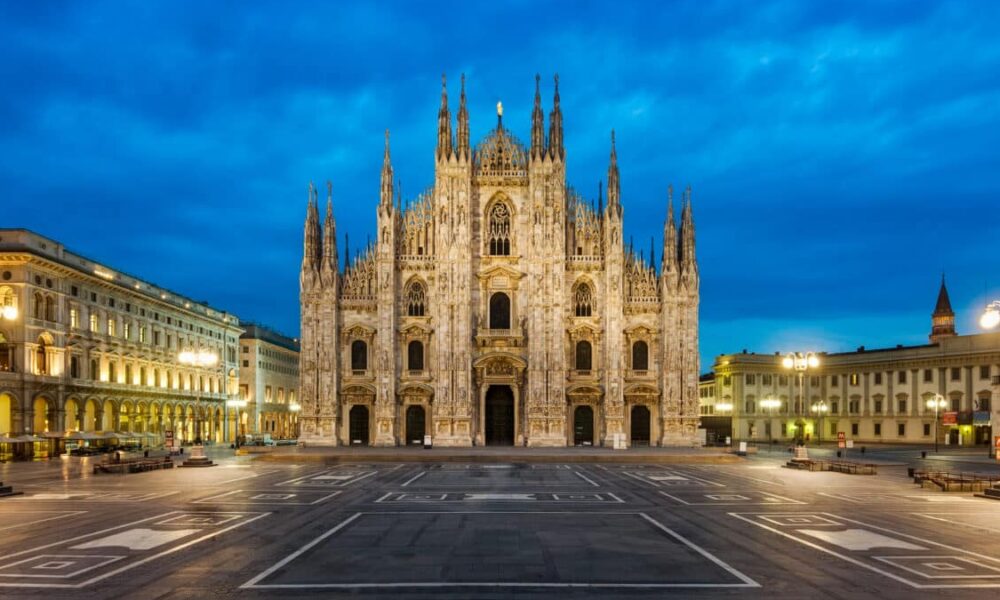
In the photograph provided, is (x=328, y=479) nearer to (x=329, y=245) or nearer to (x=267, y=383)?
(x=329, y=245)

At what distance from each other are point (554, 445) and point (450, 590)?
53.3 metres

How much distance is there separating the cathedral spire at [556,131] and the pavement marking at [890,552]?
48276mm

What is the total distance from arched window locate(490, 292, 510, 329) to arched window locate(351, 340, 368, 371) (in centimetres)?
1090

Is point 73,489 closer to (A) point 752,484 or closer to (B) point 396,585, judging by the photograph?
(B) point 396,585

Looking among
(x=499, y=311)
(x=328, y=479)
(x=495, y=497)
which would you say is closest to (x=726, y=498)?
(x=495, y=497)

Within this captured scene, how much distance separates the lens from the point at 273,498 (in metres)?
32.5

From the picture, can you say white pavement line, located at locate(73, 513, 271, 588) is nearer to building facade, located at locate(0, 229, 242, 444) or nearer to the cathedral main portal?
building facade, located at locate(0, 229, 242, 444)

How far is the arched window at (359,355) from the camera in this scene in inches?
2805

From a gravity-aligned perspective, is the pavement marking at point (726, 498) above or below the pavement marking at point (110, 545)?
below

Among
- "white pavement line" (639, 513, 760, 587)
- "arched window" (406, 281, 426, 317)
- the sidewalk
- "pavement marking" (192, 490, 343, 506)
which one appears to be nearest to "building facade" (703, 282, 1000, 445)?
the sidewalk

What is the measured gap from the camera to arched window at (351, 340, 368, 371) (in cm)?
7125

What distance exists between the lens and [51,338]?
64.5 m

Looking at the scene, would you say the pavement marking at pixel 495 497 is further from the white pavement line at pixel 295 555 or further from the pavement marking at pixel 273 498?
the white pavement line at pixel 295 555

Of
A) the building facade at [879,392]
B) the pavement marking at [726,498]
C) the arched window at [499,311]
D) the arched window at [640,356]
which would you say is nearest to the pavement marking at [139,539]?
the pavement marking at [726,498]
